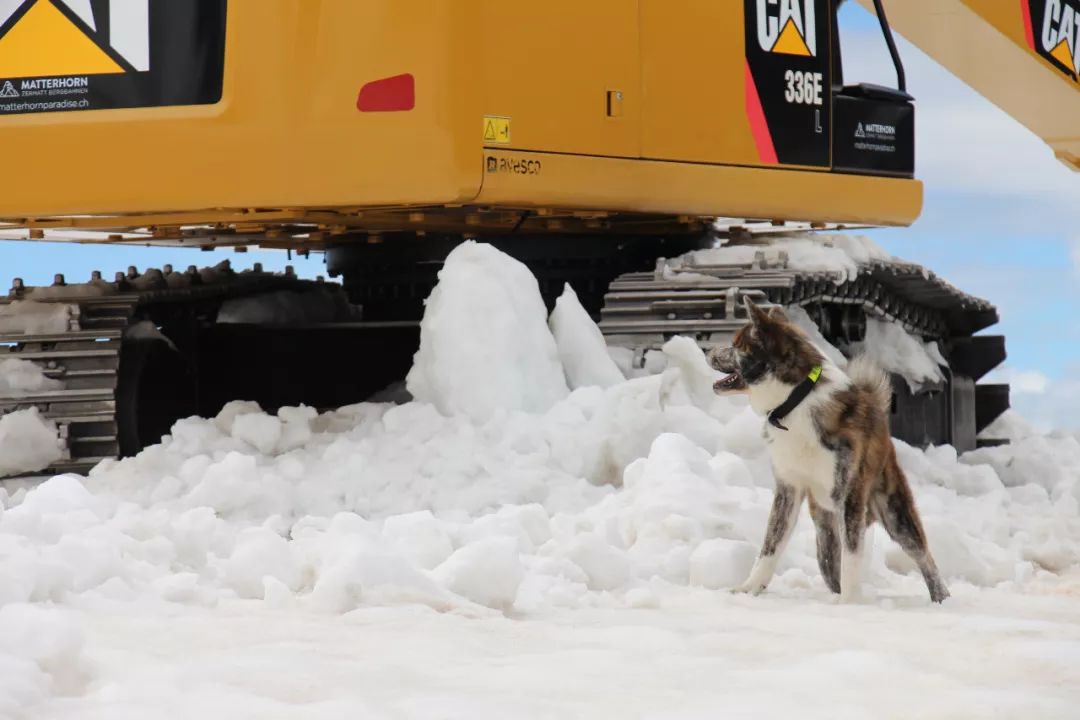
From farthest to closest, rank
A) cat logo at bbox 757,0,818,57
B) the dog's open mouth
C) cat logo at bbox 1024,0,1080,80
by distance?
1. cat logo at bbox 1024,0,1080,80
2. cat logo at bbox 757,0,818,57
3. the dog's open mouth

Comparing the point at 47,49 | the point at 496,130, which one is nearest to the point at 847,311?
the point at 496,130

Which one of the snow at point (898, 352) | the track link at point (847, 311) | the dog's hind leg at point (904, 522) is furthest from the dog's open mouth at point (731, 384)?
the snow at point (898, 352)

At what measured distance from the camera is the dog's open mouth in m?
5.52

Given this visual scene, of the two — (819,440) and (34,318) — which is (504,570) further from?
(34,318)

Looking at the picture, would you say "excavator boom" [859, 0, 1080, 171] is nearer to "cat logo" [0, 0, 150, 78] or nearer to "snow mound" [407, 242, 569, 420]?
"snow mound" [407, 242, 569, 420]

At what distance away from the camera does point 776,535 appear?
5.55 metres

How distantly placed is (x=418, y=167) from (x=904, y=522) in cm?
286

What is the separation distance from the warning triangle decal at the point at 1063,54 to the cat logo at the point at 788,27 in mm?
2239

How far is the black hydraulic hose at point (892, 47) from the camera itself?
345 inches

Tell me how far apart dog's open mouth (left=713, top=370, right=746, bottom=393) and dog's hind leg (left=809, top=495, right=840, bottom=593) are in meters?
0.46

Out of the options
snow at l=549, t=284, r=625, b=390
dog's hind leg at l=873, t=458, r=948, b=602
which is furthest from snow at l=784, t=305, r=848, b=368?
dog's hind leg at l=873, t=458, r=948, b=602

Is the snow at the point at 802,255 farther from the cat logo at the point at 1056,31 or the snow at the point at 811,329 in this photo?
the cat logo at the point at 1056,31

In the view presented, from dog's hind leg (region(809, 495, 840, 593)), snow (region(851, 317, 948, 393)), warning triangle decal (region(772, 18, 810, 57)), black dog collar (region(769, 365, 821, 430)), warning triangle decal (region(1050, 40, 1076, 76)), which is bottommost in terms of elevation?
dog's hind leg (region(809, 495, 840, 593))

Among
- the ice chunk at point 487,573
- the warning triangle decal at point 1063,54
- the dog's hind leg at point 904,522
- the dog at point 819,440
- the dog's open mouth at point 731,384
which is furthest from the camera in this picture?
the warning triangle decal at point 1063,54
